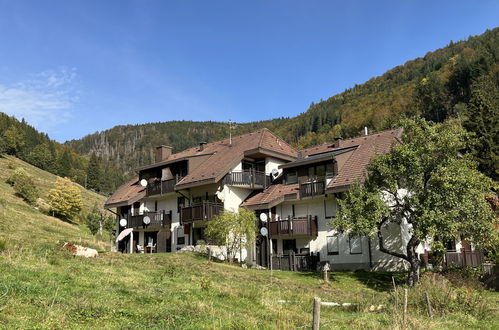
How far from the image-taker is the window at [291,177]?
32562mm

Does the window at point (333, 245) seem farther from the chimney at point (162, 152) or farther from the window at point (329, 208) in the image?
the chimney at point (162, 152)

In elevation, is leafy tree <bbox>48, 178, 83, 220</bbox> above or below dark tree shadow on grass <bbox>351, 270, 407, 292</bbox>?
above

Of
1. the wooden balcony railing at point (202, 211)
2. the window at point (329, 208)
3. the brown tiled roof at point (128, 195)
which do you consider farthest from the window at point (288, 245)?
the brown tiled roof at point (128, 195)

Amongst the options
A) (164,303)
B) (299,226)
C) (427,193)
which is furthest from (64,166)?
(164,303)

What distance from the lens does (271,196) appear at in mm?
31672

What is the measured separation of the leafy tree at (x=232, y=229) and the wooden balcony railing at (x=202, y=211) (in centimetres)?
282

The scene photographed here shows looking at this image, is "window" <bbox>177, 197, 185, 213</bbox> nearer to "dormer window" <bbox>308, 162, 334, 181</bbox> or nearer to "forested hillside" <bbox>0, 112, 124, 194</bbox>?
"dormer window" <bbox>308, 162, 334, 181</bbox>

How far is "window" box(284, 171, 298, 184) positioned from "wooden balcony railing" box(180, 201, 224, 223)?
514 cm

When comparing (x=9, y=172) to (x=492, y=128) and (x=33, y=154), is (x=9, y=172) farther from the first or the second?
(x=492, y=128)

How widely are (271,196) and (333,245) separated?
5.67 meters

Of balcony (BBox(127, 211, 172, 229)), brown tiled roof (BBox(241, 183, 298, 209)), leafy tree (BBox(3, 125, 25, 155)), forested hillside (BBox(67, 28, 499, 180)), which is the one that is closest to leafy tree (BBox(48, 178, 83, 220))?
forested hillside (BBox(67, 28, 499, 180))

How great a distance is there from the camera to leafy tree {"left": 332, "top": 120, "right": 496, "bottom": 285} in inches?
816

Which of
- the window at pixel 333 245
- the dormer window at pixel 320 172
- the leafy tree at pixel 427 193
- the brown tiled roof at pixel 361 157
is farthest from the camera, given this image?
the dormer window at pixel 320 172

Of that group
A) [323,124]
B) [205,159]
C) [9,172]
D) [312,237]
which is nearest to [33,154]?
[9,172]
